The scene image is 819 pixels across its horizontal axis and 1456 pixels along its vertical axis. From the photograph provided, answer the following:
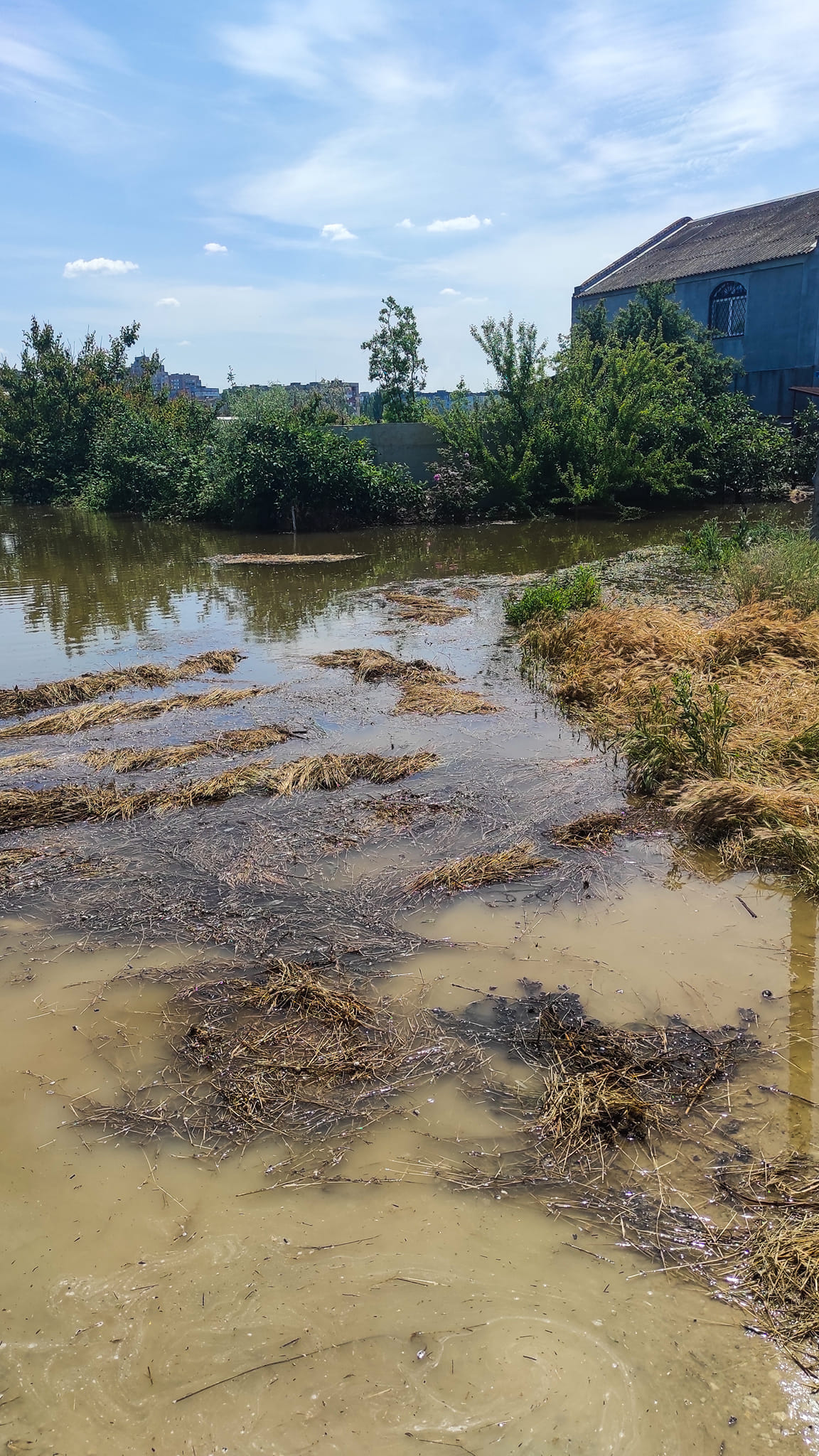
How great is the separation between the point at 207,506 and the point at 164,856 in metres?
16.6

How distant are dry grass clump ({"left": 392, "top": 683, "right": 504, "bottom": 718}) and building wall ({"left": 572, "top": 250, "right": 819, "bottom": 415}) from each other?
23002 millimetres

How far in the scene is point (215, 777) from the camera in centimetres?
589

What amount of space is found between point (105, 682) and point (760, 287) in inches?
1051

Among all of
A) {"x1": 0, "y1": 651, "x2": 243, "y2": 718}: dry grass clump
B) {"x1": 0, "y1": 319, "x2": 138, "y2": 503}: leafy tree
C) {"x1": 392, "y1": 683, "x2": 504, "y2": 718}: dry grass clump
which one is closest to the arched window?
{"x1": 0, "y1": 319, "x2": 138, "y2": 503}: leafy tree

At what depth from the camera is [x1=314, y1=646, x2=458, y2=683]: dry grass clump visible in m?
8.27

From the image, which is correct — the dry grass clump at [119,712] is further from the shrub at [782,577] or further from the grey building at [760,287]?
the grey building at [760,287]

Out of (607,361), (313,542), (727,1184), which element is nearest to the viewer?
(727,1184)

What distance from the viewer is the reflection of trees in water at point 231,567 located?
1161 cm

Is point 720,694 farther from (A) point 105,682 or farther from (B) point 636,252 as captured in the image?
(B) point 636,252

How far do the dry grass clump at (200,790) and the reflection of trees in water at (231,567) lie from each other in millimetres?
4568

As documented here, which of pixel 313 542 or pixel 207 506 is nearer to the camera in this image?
pixel 313 542

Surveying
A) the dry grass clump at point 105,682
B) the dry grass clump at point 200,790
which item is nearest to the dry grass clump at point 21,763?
the dry grass clump at point 200,790

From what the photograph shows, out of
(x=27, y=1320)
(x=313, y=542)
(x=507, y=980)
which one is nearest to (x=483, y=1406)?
(x=27, y=1320)

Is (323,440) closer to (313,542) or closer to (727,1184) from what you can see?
(313,542)
